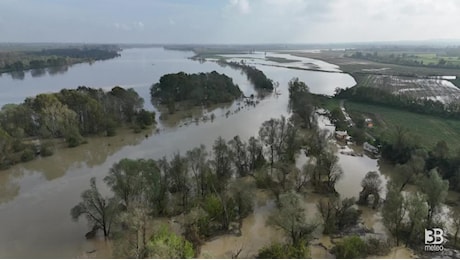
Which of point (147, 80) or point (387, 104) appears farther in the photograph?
point (147, 80)

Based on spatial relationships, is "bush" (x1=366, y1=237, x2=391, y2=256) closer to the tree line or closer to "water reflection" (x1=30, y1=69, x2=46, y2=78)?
the tree line

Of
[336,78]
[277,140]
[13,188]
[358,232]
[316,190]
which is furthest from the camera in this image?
[336,78]

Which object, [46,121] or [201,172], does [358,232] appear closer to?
[201,172]

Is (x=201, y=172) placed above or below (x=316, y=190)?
above

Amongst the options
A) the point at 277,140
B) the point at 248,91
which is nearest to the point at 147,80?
the point at 248,91

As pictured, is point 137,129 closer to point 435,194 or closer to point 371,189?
point 371,189

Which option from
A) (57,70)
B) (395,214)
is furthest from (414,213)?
(57,70)

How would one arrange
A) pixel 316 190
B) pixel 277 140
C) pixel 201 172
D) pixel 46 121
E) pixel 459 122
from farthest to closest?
1. pixel 459 122
2. pixel 46 121
3. pixel 277 140
4. pixel 316 190
5. pixel 201 172
